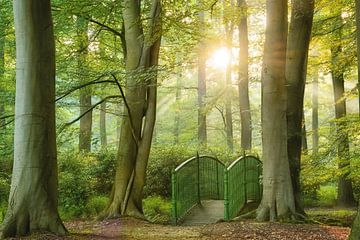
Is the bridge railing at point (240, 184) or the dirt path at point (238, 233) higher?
the bridge railing at point (240, 184)

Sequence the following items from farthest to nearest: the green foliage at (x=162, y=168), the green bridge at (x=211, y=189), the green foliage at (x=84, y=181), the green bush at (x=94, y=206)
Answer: the green foliage at (x=162, y=168) < the green foliage at (x=84, y=181) < the green bush at (x=94, y=206) < the green bridge at (x=211, y=189)

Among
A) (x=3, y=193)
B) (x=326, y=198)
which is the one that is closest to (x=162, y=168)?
(x=3, y=193)

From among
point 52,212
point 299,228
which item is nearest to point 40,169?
point 52,212

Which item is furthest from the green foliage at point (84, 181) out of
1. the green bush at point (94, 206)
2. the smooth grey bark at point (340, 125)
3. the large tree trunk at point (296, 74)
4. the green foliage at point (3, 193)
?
the smooth grey bark at point (340, 125)

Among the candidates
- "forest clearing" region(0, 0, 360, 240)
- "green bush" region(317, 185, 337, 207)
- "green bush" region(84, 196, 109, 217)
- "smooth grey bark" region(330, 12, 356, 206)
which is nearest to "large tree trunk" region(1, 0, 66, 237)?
"forest clearing" region(0, 0, 360, 240)

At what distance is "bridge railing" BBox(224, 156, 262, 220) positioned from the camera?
1050cm

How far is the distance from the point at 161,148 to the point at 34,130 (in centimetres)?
1010

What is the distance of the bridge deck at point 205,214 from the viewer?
1066 centimetres

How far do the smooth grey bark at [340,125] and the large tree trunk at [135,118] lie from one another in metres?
4.49

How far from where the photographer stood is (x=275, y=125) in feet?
27.7

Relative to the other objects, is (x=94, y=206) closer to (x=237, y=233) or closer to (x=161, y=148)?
(x=161, y=148)

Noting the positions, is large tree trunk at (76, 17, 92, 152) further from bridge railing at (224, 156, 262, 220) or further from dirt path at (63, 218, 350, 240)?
dirt path at (63, 218, 350, 240)

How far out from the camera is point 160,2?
10.5m

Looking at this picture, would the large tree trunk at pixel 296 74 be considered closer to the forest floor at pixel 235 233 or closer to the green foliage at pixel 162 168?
the forest floor at pixel 235 233
